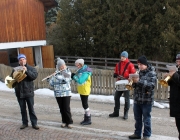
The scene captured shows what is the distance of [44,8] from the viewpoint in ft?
64.8

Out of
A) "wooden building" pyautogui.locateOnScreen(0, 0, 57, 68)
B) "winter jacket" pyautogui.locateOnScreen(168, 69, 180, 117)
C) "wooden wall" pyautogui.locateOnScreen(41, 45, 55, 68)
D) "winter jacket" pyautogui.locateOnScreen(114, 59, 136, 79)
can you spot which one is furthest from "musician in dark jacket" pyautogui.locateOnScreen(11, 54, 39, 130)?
"wooden wall" pyautogui.locateOnScreen(41, 45, 55, 68)

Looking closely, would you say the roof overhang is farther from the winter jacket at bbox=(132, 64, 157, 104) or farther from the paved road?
the winter jacket at bbox=(132, 64, 157, 104)

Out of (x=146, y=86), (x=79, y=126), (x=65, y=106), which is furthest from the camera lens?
(x=79, y=126)

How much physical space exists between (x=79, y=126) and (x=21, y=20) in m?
13.0

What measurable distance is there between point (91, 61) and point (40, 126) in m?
14.9

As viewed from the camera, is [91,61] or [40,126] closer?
[40,126]

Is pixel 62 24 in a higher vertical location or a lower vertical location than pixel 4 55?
higher

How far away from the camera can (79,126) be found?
217 inches

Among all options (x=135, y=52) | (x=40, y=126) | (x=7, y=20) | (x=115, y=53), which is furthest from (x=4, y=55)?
(x=40, y=126)

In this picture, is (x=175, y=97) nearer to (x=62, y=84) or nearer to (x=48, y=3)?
(x=62, y=84)

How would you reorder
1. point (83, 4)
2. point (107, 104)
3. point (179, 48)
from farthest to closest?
point (83, 4), point (179, 48), point (107, 104)

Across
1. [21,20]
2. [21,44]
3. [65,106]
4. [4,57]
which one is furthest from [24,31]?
[65,106]

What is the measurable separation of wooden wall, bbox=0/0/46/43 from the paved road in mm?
9333

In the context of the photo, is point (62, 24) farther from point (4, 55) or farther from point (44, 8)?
point (4, 55)
